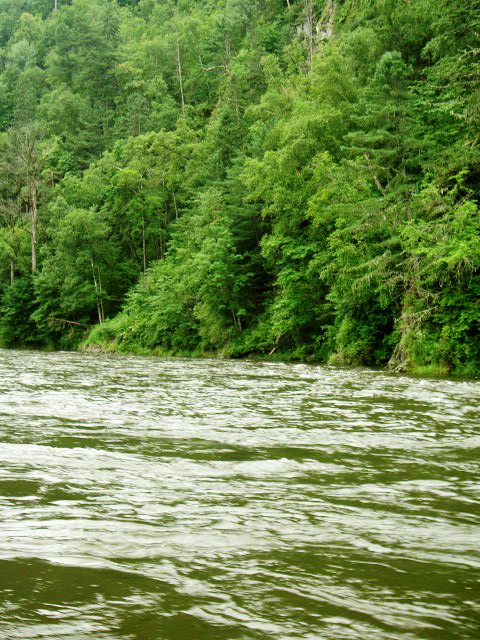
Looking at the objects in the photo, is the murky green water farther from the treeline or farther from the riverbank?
the treeline

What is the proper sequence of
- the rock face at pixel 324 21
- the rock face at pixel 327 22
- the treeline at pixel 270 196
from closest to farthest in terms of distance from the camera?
the treeline at pixel 270 196
the rock face at pixel 324 21
the rock face at pixel 327 22

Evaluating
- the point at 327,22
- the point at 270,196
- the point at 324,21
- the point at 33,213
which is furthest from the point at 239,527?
the point at 33,213

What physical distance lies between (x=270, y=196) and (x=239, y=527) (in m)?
27.0

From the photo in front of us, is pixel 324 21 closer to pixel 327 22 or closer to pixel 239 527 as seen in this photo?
pixel 327 22

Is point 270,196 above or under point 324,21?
under

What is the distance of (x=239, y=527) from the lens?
12.8 feet

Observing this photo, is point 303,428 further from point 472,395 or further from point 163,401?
point 472,395

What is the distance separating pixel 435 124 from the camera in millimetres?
25047

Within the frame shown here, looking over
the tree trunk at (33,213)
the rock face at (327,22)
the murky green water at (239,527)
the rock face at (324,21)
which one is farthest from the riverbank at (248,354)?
the rock face at (327,22)

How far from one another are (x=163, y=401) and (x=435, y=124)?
19.2 m

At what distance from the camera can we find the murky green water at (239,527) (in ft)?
8.78

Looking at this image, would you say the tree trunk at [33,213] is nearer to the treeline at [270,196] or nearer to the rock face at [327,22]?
the treeline at [270,196]

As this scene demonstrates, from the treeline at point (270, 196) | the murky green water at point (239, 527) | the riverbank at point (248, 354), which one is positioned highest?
the treeline at point (270, 196)

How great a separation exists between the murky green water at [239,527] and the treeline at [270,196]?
40.0 ft
